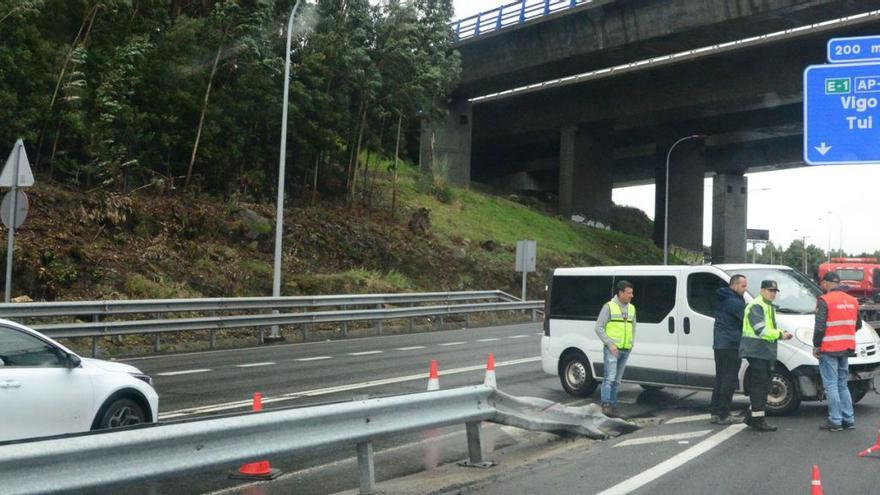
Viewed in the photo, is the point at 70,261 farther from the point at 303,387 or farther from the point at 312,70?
the point at 312,70

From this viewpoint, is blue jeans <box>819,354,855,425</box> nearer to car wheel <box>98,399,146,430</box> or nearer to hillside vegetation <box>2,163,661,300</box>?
car wheel <box>98,399,146,430</box>

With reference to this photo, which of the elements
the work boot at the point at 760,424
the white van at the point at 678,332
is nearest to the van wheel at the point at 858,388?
the white van at the point at 678,332

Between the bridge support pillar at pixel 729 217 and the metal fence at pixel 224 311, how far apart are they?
2910 cm

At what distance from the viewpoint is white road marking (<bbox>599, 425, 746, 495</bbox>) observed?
8125mm

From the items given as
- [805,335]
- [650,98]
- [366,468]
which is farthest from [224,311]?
[650,98]

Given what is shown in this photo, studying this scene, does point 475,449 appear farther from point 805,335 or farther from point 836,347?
point 805,335

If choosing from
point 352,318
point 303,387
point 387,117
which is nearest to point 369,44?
point 387,117

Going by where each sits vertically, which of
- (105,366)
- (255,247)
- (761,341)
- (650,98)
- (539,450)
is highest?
(650,98)

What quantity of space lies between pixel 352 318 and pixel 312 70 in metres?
11.4

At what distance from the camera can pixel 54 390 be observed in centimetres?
828

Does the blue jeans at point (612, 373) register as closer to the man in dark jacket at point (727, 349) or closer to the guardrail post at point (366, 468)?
the man in dark jacket at point (727, 349)

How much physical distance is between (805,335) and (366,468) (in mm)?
6501

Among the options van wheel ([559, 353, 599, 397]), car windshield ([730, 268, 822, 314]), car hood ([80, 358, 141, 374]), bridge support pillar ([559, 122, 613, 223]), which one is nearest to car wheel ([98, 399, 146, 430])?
car hood ([80, 358, 141, 374])

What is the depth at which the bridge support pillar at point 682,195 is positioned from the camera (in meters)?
58.1
